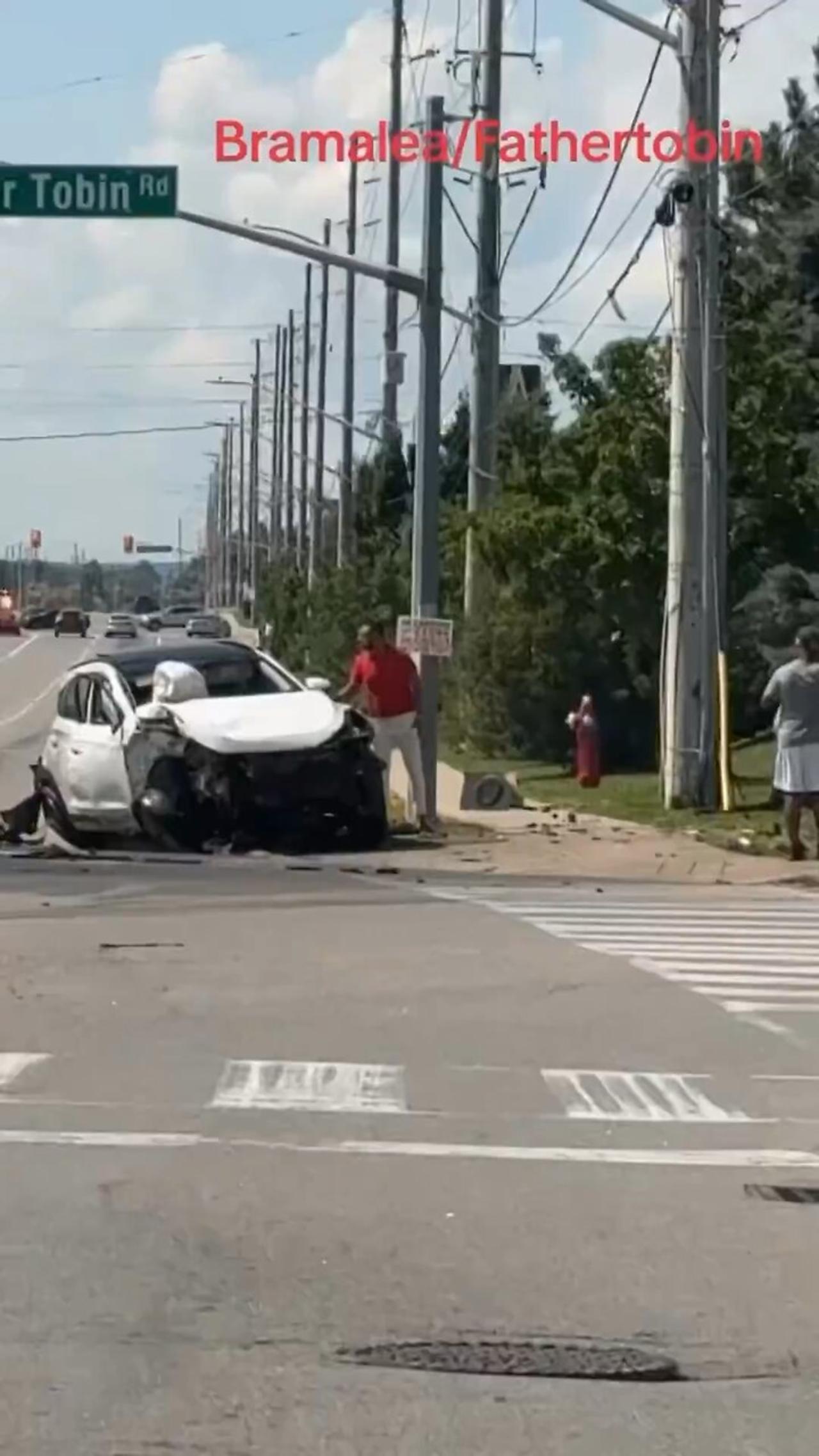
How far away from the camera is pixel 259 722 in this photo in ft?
66.5

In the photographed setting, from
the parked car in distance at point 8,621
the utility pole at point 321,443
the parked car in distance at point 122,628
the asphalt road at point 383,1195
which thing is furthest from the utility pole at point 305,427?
the asphalt road at point 383,1195

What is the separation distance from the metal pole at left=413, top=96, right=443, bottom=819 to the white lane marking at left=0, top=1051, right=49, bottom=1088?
13.7 meters

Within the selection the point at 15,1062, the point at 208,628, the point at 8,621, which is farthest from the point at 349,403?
the point at 8,621

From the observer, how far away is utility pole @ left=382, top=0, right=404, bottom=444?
51906 millimetres

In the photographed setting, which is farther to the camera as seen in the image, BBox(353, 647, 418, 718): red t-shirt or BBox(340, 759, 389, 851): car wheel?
BBox(353, 647, 418, 718): red t-shirt

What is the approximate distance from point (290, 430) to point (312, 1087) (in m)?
80.6

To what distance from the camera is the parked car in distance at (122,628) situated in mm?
104438

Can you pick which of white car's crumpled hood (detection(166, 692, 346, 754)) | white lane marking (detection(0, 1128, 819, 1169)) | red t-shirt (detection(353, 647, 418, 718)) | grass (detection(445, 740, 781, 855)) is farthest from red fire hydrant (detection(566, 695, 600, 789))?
white lane marking (detection(0, 1128, 819, 1169))

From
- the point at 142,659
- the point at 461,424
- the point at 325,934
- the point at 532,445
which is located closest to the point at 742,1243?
the point at 325,934

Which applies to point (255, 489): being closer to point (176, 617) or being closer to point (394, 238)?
point (176, 617)

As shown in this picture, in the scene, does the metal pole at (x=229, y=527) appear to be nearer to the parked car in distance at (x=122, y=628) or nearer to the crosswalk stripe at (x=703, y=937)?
the parked car in distance at (x=122, y=628)

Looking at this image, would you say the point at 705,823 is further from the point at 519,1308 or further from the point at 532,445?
the point at 519,1308

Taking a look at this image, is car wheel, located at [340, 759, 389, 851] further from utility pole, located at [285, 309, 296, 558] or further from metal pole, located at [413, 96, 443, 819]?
utility pole, located at [285, 309, 296, 558]

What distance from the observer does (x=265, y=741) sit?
786 inches
